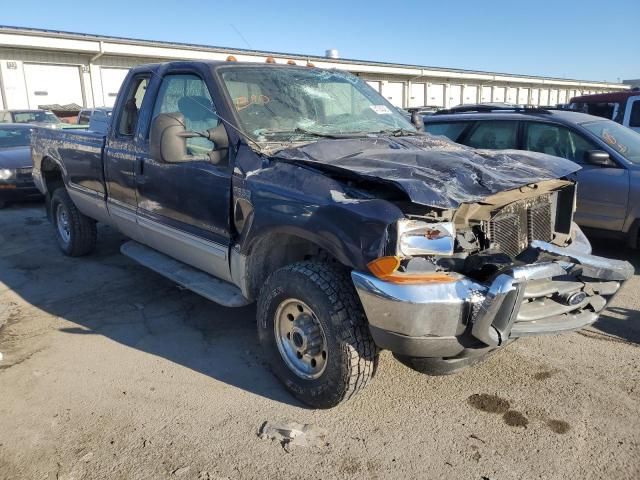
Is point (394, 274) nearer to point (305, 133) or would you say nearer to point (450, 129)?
point (305, 133)

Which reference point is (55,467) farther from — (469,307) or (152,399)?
(469,307)

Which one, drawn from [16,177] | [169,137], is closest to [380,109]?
[169,137]

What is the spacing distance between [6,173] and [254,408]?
7.97 m

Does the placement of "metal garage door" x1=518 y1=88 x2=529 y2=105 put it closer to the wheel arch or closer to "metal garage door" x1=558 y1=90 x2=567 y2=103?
"metal garage door" x1=558 y1=90 x2=567 y2=103

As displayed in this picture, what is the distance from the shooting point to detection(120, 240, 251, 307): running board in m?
3.62

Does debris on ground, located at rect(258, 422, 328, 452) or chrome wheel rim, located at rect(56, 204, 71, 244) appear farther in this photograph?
chrome wheel rim, located at rect(56, 204, 71, 244)

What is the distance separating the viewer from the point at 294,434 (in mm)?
2869

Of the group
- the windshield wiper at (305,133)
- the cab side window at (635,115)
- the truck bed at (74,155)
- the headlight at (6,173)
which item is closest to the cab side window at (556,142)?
the windshield wiper at (305,133)

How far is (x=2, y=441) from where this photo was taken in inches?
113

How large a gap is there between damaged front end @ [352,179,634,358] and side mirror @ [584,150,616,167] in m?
2.94

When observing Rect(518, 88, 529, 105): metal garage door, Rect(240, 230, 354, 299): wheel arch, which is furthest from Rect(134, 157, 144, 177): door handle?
Rect(518, 88, 529, 105): metal garage door

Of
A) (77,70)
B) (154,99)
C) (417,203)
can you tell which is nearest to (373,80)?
(77,70)

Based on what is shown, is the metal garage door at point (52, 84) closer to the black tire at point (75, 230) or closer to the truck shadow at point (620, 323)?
the black tire at point (75, 230)

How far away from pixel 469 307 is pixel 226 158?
185 cm
